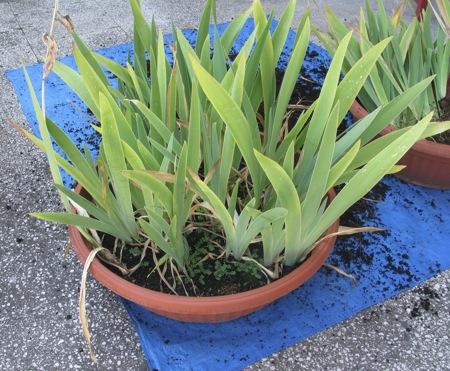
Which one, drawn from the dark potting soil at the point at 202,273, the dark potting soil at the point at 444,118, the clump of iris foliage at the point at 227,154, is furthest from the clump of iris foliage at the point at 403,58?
the dark potting soil at the point at 202,273

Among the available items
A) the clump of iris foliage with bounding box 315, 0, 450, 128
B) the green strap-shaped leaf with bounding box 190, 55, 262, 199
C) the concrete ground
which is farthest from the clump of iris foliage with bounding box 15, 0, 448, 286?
the clump of iris foliage with bounding box 315, 0, 450, 128

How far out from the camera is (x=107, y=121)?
70cm

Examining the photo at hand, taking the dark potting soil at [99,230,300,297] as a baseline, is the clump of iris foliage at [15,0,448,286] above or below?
above

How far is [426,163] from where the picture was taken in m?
1.27

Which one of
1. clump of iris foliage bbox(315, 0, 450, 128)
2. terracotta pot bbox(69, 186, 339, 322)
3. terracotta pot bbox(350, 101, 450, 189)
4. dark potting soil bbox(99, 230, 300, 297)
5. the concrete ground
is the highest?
clump of iris foliage bbox(315, 0, 450, 128)

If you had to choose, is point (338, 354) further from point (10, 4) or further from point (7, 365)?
point (10, 4)

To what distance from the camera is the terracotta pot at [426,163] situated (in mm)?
1206

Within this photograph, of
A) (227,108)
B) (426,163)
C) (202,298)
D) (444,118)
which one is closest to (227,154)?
(227,108)

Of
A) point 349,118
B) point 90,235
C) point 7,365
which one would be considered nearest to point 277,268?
point 90,235

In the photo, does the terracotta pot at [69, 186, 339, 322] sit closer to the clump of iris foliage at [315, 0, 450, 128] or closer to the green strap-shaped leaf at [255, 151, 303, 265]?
the green strap-shaped leaf at [255, 151, 303, 265]

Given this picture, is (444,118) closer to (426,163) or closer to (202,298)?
(426,163)

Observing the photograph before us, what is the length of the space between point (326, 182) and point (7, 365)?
2.45 ft

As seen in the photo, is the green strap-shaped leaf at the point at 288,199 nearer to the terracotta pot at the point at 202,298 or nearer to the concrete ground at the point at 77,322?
the terracotta pot at the point at 202,298

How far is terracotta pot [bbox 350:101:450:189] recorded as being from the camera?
1206 millimetres
